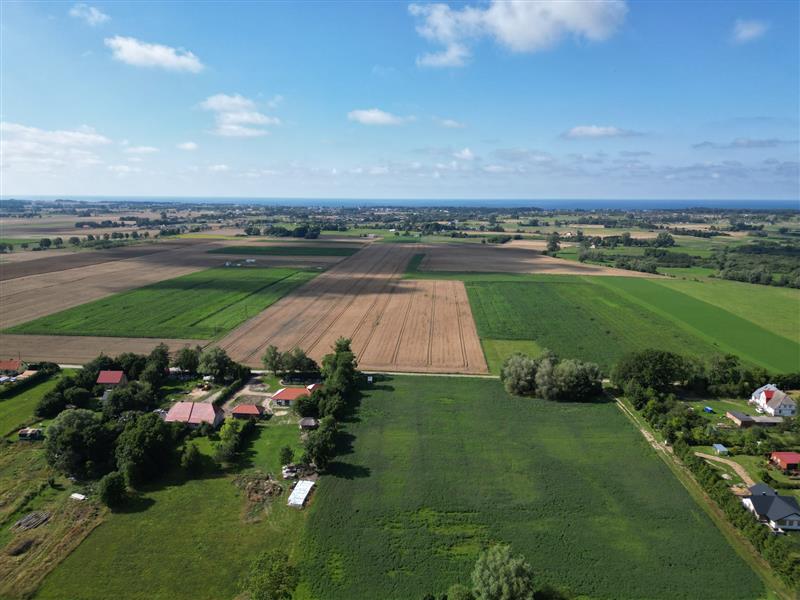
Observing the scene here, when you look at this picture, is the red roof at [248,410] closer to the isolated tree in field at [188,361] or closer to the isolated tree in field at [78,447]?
the isolated tree in field at [78,447]

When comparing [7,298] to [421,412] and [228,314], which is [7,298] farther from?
[421,412]

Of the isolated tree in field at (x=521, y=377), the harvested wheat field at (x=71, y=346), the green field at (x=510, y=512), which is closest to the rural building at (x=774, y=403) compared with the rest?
the green field at (x=510, y=512)

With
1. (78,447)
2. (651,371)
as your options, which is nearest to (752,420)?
(651,371)

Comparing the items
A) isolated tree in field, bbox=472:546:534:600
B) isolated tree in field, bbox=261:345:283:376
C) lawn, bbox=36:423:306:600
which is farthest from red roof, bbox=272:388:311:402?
isolated tree in field, bbox=472:546:534:600

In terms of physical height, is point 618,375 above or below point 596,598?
above

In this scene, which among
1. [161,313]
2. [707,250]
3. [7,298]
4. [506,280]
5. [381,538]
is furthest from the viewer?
[707,250]

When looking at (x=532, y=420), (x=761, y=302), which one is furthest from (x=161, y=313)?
(x=761, y=302)

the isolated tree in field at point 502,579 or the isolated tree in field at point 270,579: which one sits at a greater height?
the isolated tree in field at point 502,579

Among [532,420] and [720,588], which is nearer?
[720,588]
